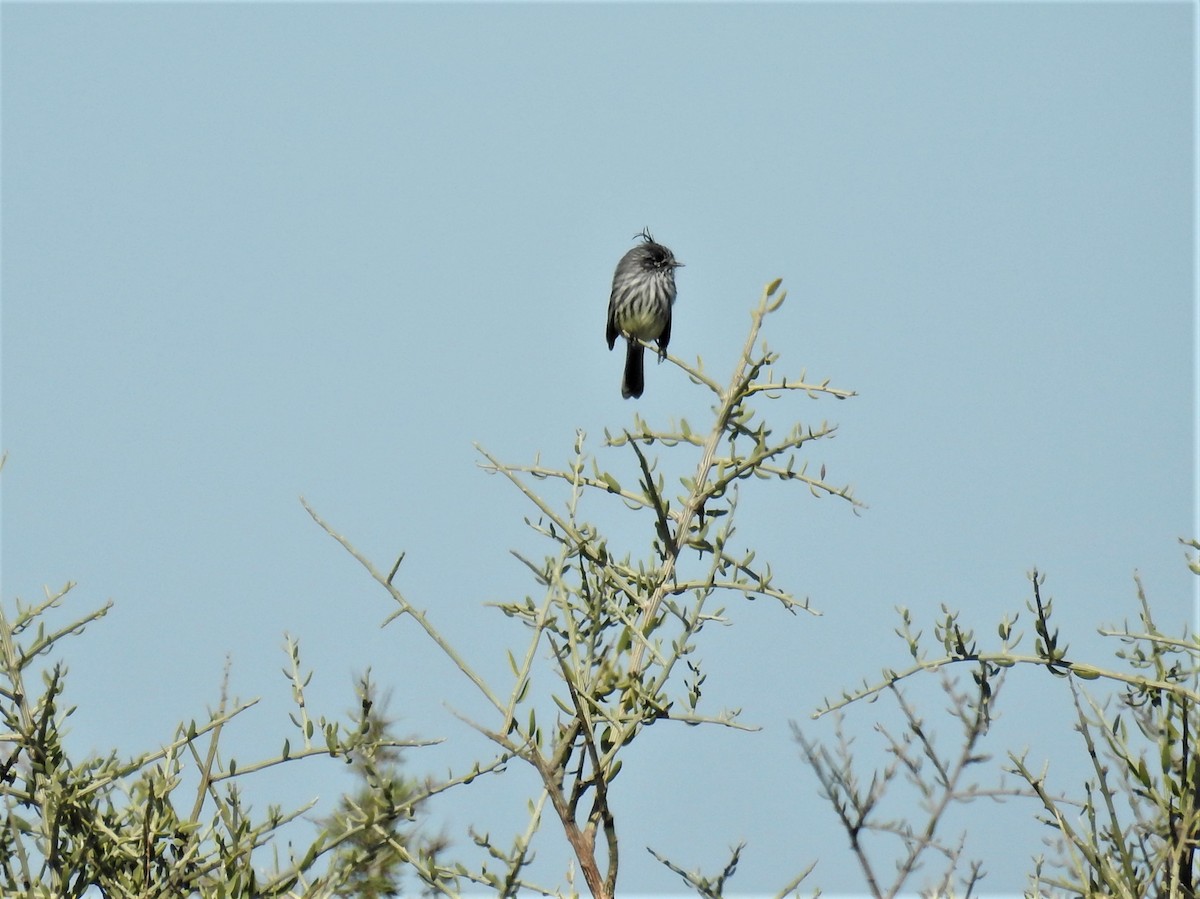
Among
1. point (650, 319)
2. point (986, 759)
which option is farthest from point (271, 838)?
point (650, 319)

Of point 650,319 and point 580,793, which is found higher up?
point 650,319

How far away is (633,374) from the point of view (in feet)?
49.1

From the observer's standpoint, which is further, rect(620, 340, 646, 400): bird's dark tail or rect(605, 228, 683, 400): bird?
rect(620, 340, 646, 400): bird's dark tail

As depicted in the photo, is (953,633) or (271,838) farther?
(953,633)

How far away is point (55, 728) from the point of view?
269cm

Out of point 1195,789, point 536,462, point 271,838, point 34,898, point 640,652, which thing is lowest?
point 34,898

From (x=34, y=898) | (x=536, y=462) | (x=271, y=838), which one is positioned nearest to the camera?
(x=34, y=898)

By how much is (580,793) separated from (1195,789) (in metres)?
1.13

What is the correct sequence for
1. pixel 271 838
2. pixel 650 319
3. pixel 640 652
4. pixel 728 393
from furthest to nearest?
1. pixel 650 319
2. pixel 728 393
3. pixel 640 652
4. pixel 271 838

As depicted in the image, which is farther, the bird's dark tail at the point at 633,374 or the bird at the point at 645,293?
the bird's dark tail at the point at 633,374

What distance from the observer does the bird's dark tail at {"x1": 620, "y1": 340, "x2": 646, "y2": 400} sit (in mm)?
14852

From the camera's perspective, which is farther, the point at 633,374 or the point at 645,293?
the point at 633,374

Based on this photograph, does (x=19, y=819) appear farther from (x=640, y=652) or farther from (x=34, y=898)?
(x=640, y=652)

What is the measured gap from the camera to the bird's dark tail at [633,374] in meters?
14.9
